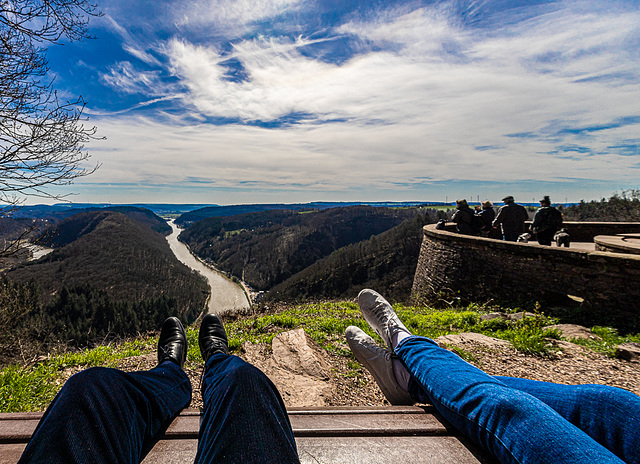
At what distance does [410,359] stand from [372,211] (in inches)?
6162

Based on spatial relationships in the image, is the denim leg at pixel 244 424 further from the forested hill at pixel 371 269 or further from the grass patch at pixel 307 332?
the forested hill at pixel 371 269

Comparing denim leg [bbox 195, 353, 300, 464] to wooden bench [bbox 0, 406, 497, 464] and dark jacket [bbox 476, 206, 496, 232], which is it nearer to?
wooden bench [bbox 0, 406, 497, 464]

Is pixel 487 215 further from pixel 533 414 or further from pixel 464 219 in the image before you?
pixel 533 414

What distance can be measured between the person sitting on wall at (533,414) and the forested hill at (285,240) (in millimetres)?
103524

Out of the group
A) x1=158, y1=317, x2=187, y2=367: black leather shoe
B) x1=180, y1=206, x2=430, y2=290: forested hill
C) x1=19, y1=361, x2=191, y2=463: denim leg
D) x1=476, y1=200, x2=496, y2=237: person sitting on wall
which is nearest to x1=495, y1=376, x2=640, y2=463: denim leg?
x1=19, y1=361, x2=191, y2=463: denim leg

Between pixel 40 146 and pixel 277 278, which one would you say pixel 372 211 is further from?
pixel 40 146

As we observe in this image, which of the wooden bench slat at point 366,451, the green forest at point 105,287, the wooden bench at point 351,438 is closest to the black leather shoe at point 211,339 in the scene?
the wooden bench at point 351,438

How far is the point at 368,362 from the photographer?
8.46 ft

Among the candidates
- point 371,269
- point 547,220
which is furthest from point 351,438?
point 371,269

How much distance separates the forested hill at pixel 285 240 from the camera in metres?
115

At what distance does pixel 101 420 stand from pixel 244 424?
61 cm

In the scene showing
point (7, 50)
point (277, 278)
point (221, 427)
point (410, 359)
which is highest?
point (7, 50)

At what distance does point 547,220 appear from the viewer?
798 cm

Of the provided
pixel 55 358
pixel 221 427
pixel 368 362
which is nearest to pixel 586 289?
pixel 368 362
